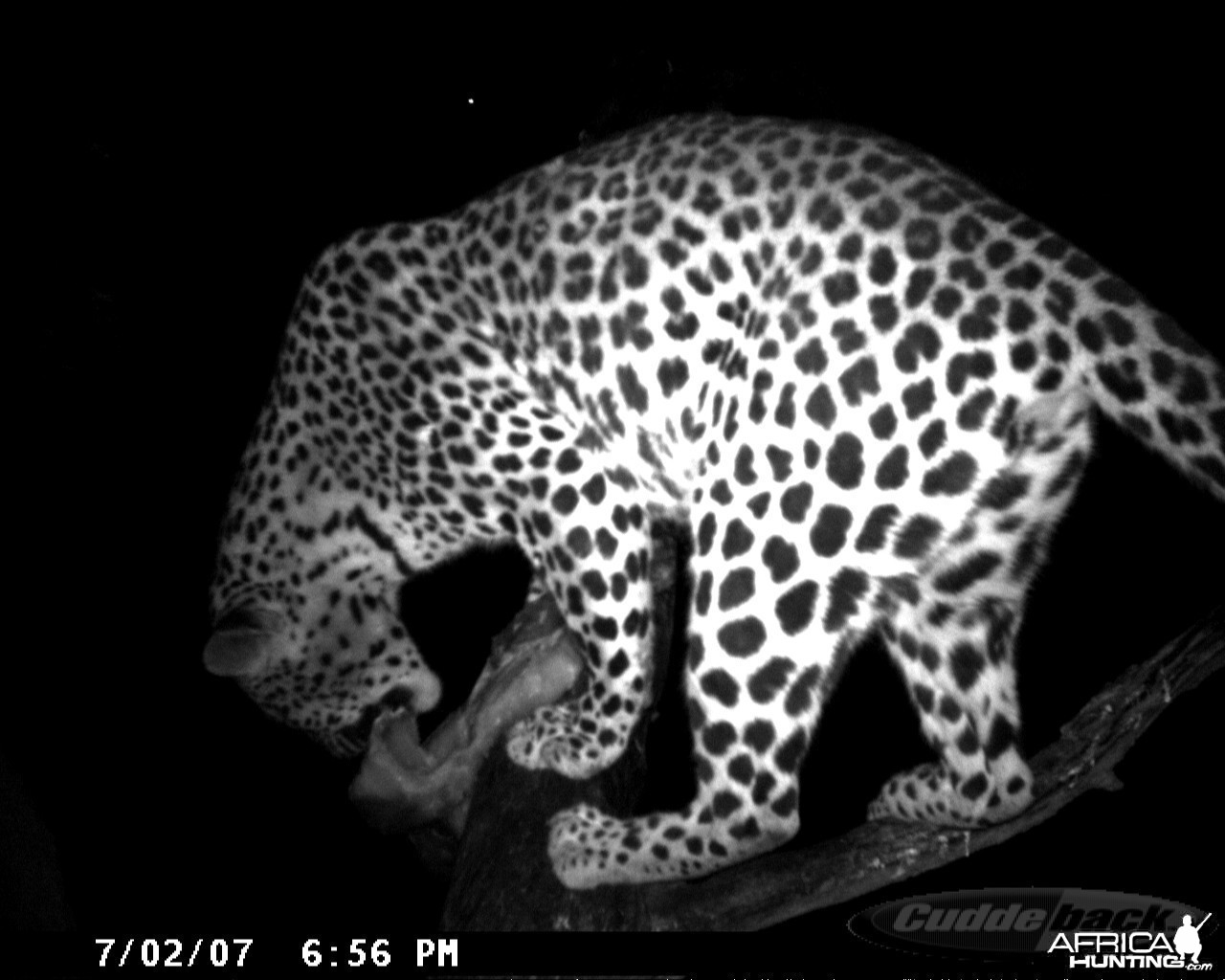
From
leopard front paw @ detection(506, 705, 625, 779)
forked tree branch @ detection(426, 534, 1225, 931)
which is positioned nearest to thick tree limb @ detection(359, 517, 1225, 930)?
forked tree branch @ detection(426, 534, 1225, 931)

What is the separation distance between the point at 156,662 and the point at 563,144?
1.69 metres

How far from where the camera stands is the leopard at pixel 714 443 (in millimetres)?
2113

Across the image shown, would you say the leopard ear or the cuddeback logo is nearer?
the cuddeback logo

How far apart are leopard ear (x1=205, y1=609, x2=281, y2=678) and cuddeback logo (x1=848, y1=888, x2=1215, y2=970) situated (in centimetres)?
160

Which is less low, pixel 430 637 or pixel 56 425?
pixel 56 425

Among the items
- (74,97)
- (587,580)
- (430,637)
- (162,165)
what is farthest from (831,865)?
(74,97)

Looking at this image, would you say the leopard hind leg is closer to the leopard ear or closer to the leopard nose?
the leopard nose

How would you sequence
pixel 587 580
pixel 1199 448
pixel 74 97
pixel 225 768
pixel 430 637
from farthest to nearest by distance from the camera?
pixel 430 637 < pixel 225 768 < pixel 587 580 < pixel 74 97 < pixel 1199 448

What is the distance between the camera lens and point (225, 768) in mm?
2834

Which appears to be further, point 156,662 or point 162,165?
point 156,662

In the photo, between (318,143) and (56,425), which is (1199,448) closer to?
(318,143)

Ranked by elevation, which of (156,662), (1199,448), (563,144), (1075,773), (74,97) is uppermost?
(74,97)

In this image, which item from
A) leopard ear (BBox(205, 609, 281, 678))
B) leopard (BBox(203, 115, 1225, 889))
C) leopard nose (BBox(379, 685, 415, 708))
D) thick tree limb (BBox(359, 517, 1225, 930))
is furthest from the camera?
leopard nose (BBox(379, 685, 415, 708))

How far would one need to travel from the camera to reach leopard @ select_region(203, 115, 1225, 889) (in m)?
2.11
